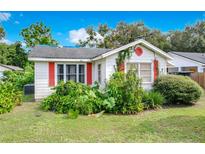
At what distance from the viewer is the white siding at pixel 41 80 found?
14102mm

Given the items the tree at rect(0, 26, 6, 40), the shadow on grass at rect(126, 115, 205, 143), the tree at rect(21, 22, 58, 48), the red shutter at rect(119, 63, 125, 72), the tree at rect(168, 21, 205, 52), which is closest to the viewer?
the shadow on grass at rect(126, 115, 205, 143)

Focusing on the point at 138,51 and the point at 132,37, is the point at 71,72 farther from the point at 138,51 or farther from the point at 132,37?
the point at 132,37

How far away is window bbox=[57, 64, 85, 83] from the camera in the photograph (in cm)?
1456

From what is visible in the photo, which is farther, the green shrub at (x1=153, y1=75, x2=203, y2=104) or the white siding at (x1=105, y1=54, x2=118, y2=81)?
the white siding at (x1=105, y1=54, x2=118, y2=81)

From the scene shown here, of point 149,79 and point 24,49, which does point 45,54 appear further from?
point 24,49

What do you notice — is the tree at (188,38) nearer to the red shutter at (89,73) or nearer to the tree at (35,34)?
the tree at (35,34)

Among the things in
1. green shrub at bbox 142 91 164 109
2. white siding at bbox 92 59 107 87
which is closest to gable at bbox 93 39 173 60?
white siding at bbox 92 59 107 87

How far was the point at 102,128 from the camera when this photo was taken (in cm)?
755

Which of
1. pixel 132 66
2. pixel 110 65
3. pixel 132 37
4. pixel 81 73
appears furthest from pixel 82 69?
pixel 132 37

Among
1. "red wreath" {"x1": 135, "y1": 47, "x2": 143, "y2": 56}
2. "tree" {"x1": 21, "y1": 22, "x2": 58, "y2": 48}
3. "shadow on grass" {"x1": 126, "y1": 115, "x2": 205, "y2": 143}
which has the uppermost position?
"tree" {"x1": 21, "y1": 22, "x2": 58, "y2": 48}

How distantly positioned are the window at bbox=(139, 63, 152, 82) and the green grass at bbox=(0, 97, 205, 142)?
4700mm

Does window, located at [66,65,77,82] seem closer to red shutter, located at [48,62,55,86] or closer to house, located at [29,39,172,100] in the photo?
house, located at [29,39,172,100]

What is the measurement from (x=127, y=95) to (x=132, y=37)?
101 ft

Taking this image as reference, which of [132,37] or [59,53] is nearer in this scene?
[59,53]
